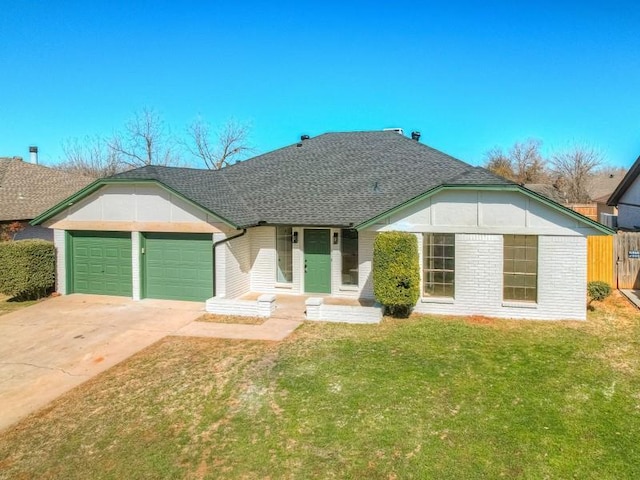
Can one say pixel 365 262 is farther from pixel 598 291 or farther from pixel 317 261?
pixel 598 291

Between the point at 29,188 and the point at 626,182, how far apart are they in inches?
1173

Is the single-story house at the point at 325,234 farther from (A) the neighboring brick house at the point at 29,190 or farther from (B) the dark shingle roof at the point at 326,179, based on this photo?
(A) the neighboring brick house at the point at 29,190

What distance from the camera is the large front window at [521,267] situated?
11.9 meters

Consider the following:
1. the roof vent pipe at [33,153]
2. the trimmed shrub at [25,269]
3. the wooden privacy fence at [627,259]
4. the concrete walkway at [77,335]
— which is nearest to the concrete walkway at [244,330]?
the concrete walkway at [77,335]

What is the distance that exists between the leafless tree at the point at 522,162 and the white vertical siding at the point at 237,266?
138ft

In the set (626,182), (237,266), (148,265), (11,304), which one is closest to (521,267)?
(237,266)

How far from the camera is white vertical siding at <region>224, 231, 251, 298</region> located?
1390 centimetres

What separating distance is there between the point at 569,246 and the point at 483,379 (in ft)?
18.5

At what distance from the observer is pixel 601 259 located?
51.3 feet

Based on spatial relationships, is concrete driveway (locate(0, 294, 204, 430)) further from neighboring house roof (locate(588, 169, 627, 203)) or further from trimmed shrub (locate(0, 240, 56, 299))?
neighboring house roof (locate(588, 169, 627, 203))

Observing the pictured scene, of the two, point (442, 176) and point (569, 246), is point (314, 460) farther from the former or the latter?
point (442, 176)

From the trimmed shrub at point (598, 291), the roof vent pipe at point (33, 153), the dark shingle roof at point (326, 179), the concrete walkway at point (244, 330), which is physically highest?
the roof vent pipe at point (33, 153)

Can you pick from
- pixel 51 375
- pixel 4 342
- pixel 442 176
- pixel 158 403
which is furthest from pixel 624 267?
pixel 4 342

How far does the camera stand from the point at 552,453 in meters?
5.64
